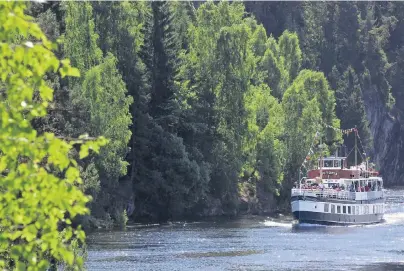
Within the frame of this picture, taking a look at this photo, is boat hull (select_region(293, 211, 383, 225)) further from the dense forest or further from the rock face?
the rock face

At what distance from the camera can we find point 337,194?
312ft

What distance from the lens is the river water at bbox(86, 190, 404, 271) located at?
57406 mm

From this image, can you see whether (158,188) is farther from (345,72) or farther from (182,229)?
(345,72)

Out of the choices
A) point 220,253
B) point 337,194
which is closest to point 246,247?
point 220,253

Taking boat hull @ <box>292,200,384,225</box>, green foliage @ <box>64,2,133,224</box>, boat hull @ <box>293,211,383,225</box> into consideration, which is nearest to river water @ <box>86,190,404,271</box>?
boat hull @ <box>293,211,383,225</box>

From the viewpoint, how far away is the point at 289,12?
177250 millimetres

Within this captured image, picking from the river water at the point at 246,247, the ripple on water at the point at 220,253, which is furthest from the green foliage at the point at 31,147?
the ripple on water at the point at 220,253

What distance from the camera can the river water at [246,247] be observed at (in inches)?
2260

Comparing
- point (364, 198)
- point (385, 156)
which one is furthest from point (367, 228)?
point (385, 156)

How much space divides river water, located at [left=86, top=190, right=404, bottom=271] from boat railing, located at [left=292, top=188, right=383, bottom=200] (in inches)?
111

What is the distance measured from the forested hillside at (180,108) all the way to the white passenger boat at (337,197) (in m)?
6.39

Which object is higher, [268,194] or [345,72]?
[345,72]

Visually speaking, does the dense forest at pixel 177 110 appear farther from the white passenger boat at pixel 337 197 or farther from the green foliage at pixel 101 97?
the white passenger boat at pixel 337 197

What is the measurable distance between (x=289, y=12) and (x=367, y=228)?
90.5m
